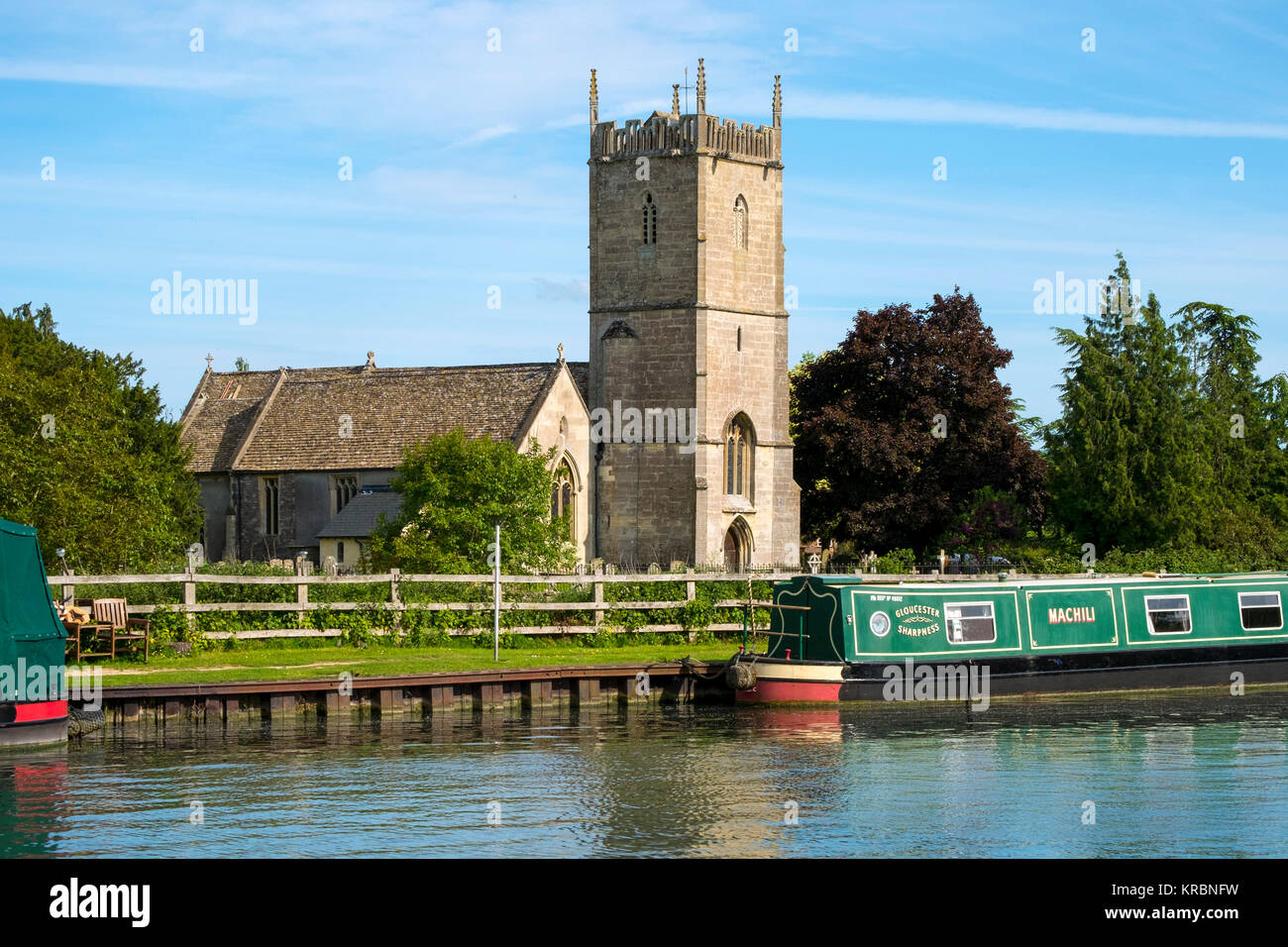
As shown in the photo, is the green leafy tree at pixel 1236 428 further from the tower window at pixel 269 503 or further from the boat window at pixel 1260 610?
the tower window at pixel 269 503

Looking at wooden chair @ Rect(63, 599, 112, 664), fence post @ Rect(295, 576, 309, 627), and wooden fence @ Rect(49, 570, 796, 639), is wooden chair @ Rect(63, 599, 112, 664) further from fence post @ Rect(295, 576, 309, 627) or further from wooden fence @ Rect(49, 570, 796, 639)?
fence post @ Rect(295, 576, 309, 627)

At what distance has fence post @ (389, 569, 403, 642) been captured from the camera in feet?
112

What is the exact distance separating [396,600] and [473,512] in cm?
722

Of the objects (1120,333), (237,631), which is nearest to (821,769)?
(237,631)

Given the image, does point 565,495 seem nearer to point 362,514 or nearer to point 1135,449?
point 362,514

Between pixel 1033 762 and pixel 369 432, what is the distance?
118 ft

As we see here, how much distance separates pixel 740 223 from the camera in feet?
187

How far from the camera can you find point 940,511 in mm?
62125

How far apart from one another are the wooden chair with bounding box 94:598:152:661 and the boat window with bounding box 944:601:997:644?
15.5 m

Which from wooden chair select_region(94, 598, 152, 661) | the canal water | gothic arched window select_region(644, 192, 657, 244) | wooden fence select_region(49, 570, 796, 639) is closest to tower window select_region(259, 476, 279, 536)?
gothic arched window select_region(644, 192, 657, 244)

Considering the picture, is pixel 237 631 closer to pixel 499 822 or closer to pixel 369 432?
pixel 499 822

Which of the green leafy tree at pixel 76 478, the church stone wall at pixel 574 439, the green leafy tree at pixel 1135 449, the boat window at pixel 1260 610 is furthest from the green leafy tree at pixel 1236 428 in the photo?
the green leafy tree at pixel 76 478

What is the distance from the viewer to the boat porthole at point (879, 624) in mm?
32219
